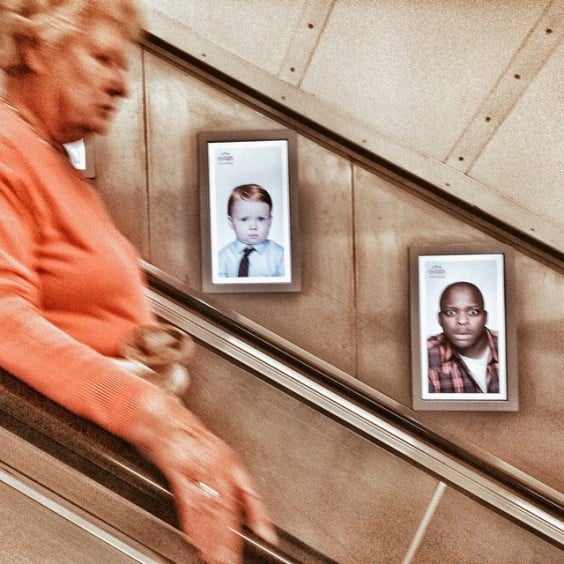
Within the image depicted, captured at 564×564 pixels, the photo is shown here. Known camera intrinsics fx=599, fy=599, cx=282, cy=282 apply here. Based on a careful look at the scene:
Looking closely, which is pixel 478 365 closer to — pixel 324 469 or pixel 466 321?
pixel 466 321

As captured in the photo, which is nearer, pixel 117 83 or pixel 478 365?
pixel 117 83

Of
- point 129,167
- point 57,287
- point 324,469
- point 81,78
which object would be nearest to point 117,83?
point 81,78

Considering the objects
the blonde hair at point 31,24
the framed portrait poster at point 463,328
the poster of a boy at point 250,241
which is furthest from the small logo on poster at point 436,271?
the blonde hair at point 31,24

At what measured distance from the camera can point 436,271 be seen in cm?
187

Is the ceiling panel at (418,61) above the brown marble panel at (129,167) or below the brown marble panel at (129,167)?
above

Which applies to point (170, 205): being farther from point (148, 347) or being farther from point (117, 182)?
point (148, 347)

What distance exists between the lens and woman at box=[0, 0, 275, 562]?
1.16 m

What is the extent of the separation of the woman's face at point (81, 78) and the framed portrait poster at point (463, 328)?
1.02 m

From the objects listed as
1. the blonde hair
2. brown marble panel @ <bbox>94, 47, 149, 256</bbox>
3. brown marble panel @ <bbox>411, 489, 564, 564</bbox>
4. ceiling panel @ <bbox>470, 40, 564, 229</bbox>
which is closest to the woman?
the blonde hair

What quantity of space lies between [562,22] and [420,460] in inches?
55.5

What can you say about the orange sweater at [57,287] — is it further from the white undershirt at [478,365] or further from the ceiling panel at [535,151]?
the ceiling panel at [535,151]

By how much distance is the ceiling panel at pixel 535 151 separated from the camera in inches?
73.5

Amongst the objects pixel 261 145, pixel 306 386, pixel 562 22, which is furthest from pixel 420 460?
pixel 562 22

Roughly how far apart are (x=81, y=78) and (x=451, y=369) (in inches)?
51.8
